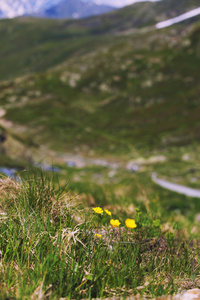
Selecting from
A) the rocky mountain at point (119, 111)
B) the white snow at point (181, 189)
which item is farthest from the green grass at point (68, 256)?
the rocky mountain at point (119, 111)

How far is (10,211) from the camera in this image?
376cm

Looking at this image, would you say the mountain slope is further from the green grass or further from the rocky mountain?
the green grass

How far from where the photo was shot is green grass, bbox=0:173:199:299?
9.38 feet

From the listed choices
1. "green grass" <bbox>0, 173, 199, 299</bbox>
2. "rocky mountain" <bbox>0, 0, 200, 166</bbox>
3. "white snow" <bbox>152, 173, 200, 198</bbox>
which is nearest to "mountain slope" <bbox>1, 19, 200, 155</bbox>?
"rocky mountain" <bbox>0, 0, 200, 166</bbox>

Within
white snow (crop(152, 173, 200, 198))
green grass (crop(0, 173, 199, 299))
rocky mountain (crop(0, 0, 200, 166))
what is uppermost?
rocky mountain (crop(0, 0, 200, 166))

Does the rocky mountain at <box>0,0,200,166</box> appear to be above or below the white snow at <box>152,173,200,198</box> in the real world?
above

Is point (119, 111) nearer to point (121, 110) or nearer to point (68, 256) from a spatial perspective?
point (121, 110)

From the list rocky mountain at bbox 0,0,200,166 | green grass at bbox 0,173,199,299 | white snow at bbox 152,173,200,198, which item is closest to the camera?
green grass at bbox 0,173,199,299

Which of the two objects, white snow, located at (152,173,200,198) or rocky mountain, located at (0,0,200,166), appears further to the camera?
rocky mountain, located at (0,0,200,166)

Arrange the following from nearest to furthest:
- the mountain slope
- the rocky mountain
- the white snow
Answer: the white snow, the rocky mountain, the mountain slope

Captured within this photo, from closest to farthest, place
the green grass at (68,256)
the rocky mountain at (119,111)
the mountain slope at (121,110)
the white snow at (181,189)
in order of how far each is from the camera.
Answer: the green grass at (68,256)
the white snow at (181,189)
the rocky mountain at (119,111)
the mountain slope at (121,110)

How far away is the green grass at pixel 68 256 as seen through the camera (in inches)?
113

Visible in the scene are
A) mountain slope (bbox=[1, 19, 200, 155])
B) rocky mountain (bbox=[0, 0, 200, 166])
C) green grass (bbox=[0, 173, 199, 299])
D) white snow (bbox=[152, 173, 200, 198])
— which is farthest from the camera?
mountain slope (bbox=[1, 19, 200, 155])

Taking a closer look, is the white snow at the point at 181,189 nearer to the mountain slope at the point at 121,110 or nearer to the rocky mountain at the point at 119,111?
the rocky mountain at the point at 119,111
